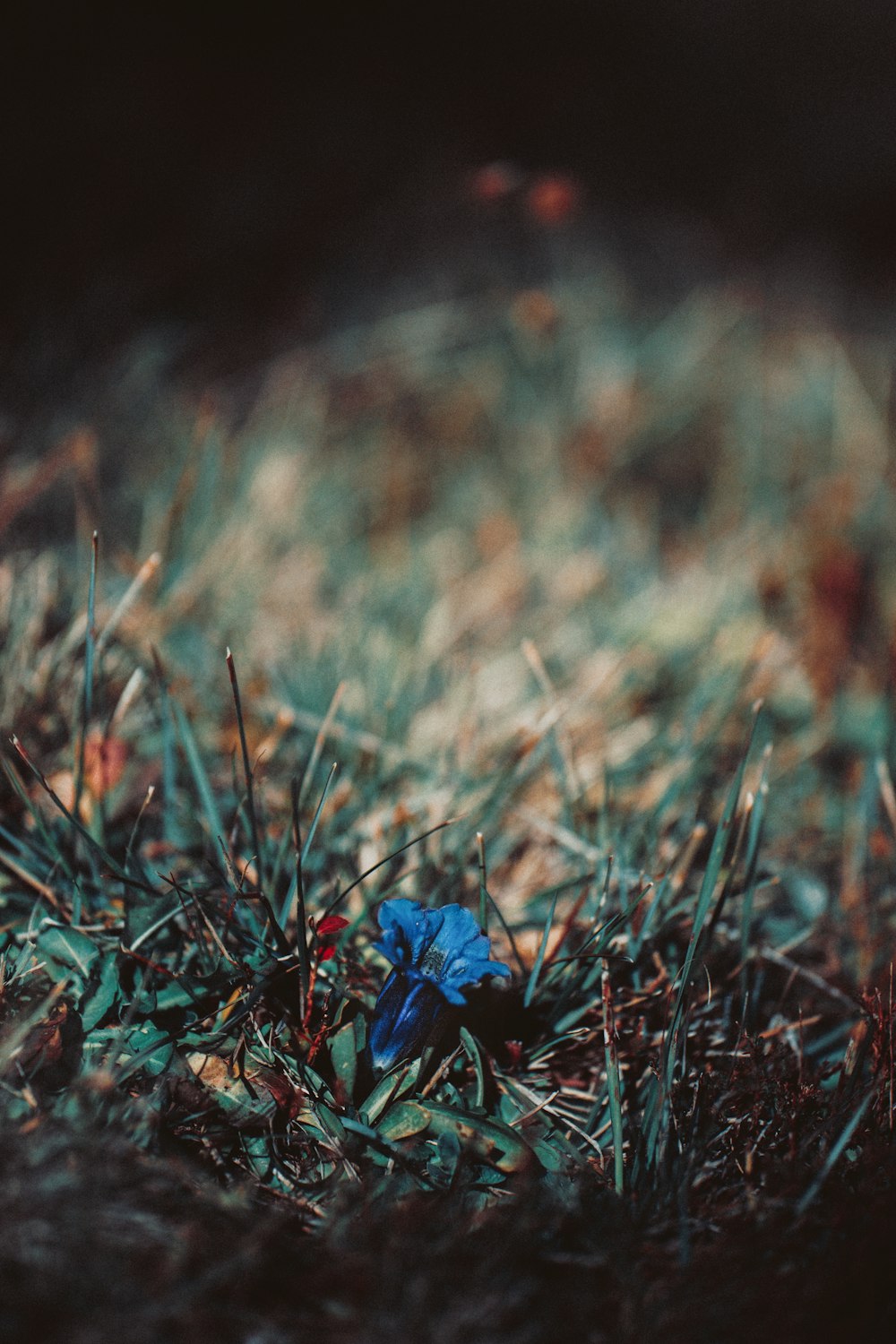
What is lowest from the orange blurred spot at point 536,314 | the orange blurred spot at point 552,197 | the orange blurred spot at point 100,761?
the orange blurred spot at point 100,761

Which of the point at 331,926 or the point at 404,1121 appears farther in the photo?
the point at 331,926

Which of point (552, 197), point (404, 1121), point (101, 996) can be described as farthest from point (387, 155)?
point (404, 1121)

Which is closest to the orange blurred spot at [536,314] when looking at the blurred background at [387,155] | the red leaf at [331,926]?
the blurred background at [387,155]

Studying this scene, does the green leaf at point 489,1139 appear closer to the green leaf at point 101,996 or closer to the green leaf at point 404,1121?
the green leaf at point 404,1121

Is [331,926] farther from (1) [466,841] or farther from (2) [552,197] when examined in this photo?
(2) [552,197]

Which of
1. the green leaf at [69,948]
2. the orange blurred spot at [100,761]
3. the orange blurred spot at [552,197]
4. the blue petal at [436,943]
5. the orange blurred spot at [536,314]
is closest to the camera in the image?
the blue petal at [436,943]

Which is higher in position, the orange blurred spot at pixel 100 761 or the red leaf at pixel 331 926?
the orange blurred spot at pixel 100 761

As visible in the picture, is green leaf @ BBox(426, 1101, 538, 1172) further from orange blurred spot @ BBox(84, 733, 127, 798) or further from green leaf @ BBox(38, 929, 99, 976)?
orange blurred spot @ BBox(84, 733, 127, 798)
